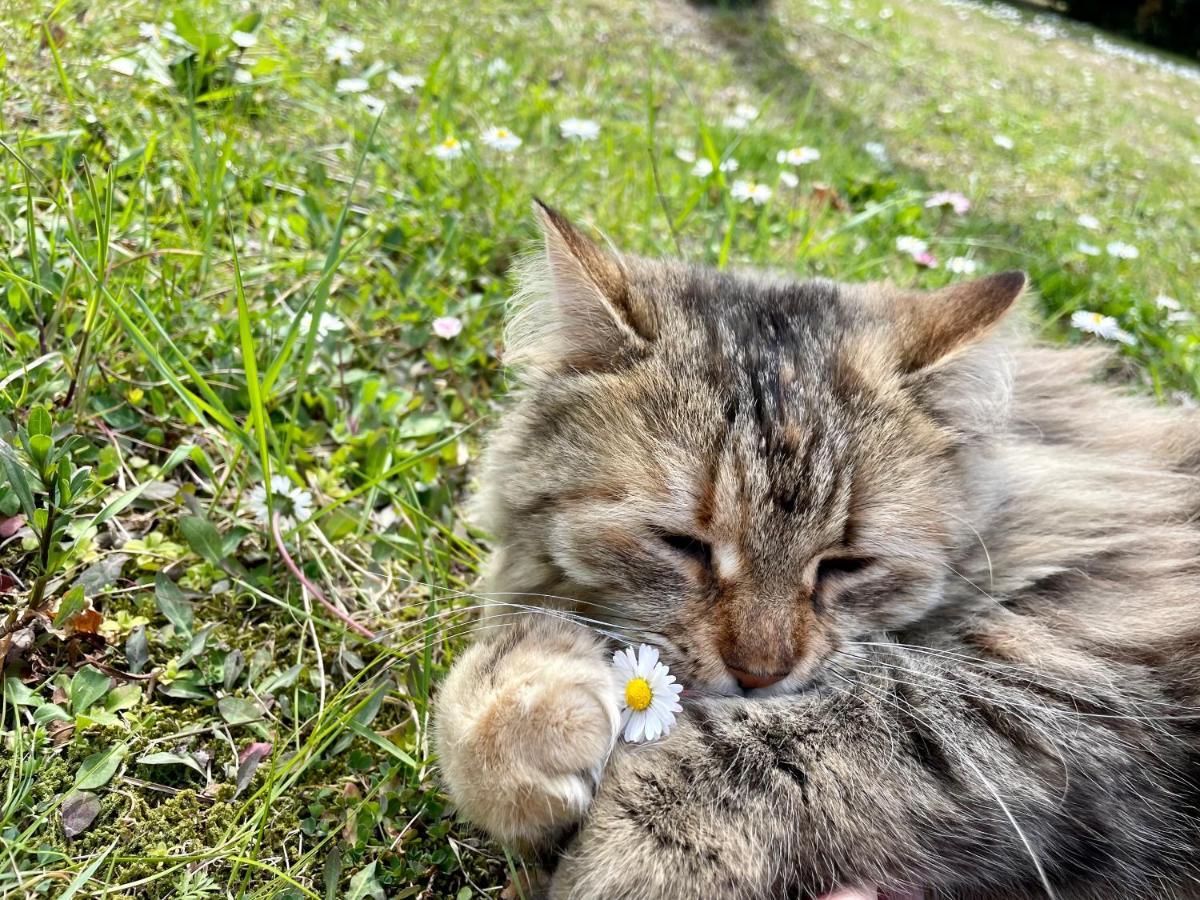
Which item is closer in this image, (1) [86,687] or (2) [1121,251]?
(1) [86,687]

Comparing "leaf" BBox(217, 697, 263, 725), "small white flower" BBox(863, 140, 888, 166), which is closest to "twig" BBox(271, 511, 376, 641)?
"leaf" BBox(217, 697, 263, 725)

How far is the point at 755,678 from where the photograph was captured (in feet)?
5.43

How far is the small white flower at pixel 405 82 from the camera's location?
3.37 meters

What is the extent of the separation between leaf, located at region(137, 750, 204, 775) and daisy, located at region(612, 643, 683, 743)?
33.1 inches

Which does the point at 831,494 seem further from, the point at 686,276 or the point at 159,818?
the point at 159,818

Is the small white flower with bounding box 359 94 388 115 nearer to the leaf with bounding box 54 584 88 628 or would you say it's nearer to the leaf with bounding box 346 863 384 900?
the leaf with bounding box 54 584 88 628

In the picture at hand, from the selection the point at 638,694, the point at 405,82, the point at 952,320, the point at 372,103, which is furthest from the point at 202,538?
the point at 405,82

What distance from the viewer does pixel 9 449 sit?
167 centimetres

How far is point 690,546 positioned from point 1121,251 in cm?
348

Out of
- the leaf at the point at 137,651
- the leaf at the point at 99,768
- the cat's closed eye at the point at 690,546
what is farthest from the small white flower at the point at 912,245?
the leaf at the point at 99,768

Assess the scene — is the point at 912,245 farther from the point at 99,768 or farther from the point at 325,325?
the point at 99,768

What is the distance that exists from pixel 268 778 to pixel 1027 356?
217cm

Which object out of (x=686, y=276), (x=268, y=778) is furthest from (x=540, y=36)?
(x=268, y=778)

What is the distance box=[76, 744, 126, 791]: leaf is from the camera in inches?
61.0
